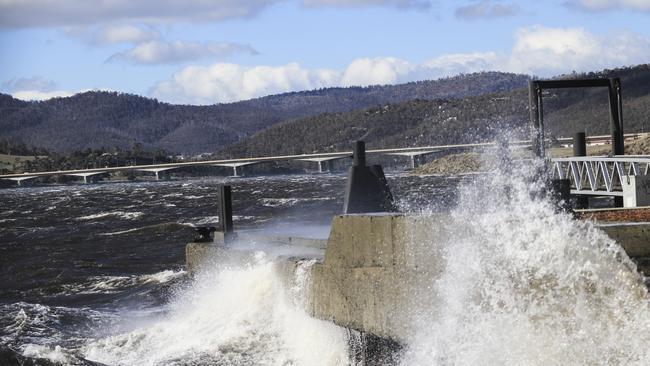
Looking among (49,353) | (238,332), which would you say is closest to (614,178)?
(238,332)

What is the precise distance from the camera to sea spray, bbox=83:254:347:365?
1410 cm

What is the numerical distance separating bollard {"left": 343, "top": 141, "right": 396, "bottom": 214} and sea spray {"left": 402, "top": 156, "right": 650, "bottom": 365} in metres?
3.84

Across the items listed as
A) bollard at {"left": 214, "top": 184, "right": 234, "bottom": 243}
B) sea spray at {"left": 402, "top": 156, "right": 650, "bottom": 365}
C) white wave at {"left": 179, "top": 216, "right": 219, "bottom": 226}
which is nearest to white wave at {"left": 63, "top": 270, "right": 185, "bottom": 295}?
bollard at {"left": 214, "top": 184, "right": 234, "bottom": 243}

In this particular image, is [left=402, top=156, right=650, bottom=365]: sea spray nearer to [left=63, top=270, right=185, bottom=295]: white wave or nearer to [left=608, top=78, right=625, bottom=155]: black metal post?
[left=608, top=78, right=625, bottom=155]: black metal post

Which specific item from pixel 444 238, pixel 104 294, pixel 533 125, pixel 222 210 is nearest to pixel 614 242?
pixel 444 238

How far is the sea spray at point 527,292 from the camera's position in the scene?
374 inches

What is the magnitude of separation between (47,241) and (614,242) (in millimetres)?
31564

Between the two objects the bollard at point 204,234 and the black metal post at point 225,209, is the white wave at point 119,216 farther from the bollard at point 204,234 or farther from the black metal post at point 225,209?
the black metal post at point 225,209

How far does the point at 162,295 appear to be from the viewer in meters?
21.3

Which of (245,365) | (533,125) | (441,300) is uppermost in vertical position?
(533,125)

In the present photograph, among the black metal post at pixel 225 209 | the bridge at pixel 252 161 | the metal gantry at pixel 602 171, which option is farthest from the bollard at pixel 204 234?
the bridge at pixel 252 161

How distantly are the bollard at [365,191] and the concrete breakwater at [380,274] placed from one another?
162 cm

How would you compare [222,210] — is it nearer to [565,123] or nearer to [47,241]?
[47,241]

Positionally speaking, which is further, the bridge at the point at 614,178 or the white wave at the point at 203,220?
the white wave at the point at 203,220
